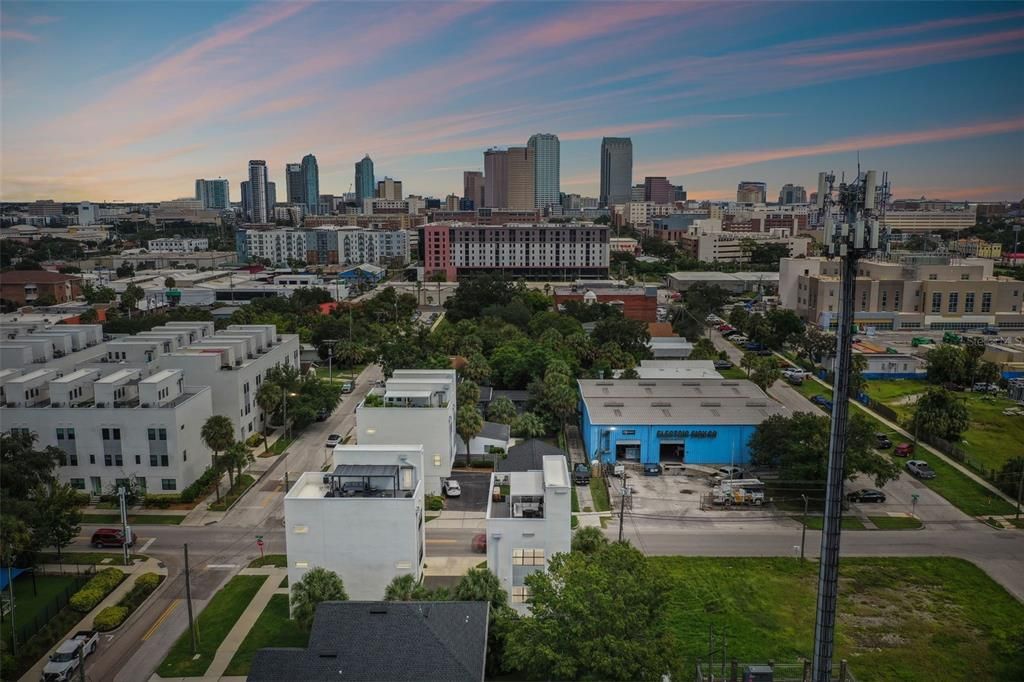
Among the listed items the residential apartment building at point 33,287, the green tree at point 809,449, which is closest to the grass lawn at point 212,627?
the green tree at point 809,449

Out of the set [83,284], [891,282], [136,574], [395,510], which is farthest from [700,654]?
[83,284]

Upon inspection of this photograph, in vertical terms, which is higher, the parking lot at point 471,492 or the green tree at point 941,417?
the green tree at point 941,417

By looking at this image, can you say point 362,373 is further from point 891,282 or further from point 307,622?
point 891,282

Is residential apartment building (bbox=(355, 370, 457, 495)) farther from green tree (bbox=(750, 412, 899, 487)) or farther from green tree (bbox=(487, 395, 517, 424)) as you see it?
green tree (bbox=(750, 412, 899, 487))

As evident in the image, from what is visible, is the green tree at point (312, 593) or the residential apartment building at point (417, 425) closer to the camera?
the green tree at point (312, 593)

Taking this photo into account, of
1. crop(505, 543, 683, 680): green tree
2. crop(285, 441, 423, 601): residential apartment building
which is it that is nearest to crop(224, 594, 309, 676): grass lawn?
crop(285, 441, 423, 601): residential apartment building

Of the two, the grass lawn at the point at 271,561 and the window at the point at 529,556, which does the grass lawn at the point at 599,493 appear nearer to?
the window at the point at 529,556
